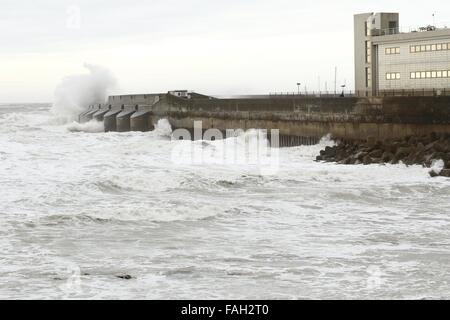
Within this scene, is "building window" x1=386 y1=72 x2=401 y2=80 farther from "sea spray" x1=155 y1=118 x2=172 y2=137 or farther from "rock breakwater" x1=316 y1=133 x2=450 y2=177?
"sea spray" x1=155 y1=118 x2=172 y2=137

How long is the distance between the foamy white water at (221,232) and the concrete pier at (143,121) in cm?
2206

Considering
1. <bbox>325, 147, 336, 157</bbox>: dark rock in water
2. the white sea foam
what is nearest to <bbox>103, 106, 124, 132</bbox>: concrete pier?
<bbox>325, 147, 336, 157</bbox>: dark rock in water

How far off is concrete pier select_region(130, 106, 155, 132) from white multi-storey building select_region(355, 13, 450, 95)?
1283 centimetres

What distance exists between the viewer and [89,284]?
9.66 m

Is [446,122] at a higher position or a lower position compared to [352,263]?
higher

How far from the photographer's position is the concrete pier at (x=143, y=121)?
46531mm

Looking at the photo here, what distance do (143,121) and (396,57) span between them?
16335mm

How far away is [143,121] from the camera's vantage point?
46.8 m

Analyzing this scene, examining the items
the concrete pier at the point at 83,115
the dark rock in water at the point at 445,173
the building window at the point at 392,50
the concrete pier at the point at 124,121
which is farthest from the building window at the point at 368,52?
the concrete pier at the point at 83,115

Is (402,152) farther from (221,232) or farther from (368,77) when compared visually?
(368,77)

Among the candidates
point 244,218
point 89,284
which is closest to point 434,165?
point 244,218

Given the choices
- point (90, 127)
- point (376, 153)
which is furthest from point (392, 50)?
point (90, 127)
